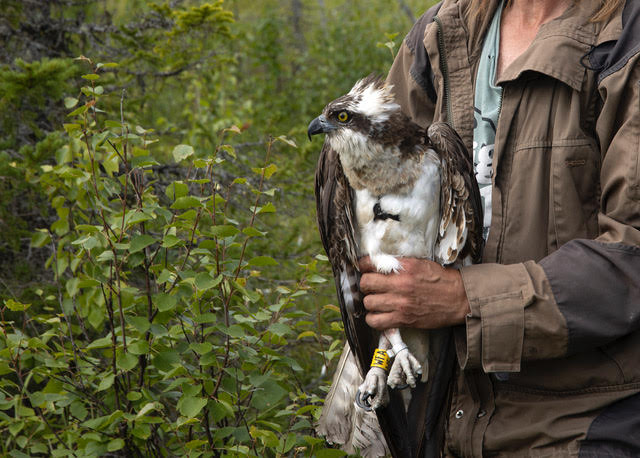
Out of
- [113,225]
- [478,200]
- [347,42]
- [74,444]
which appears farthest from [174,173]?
[347,42]

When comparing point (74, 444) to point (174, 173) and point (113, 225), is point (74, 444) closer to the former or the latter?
point (113, 225)

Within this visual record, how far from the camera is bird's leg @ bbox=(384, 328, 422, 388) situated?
2.78 metres

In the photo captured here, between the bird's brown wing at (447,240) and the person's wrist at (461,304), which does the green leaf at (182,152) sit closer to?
the bird's brown wing at (447,240)

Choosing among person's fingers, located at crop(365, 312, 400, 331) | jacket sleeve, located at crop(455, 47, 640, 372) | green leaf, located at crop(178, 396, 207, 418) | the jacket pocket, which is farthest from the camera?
green leaf, located at crop(178, 396, 207, 418)

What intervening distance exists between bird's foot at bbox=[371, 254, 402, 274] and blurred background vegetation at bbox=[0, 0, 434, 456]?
17.6 inches

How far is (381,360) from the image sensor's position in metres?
2.84

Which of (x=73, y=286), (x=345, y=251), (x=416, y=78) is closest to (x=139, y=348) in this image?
(x=73, y=286)

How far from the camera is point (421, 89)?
3.07 m

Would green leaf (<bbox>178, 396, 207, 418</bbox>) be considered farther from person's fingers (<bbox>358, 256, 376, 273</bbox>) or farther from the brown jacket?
the brown jacket

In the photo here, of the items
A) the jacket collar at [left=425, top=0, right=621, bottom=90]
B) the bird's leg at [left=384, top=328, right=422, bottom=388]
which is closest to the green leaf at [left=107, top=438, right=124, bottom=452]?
the bird's leg at [left=384, top=328, right=422, bottom=388]

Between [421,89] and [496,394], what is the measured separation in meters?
1.40

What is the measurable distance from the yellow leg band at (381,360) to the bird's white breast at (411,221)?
1.20ft

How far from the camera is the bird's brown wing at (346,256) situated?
Result: 2973 millimetres

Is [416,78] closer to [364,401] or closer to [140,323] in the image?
[364,401]
